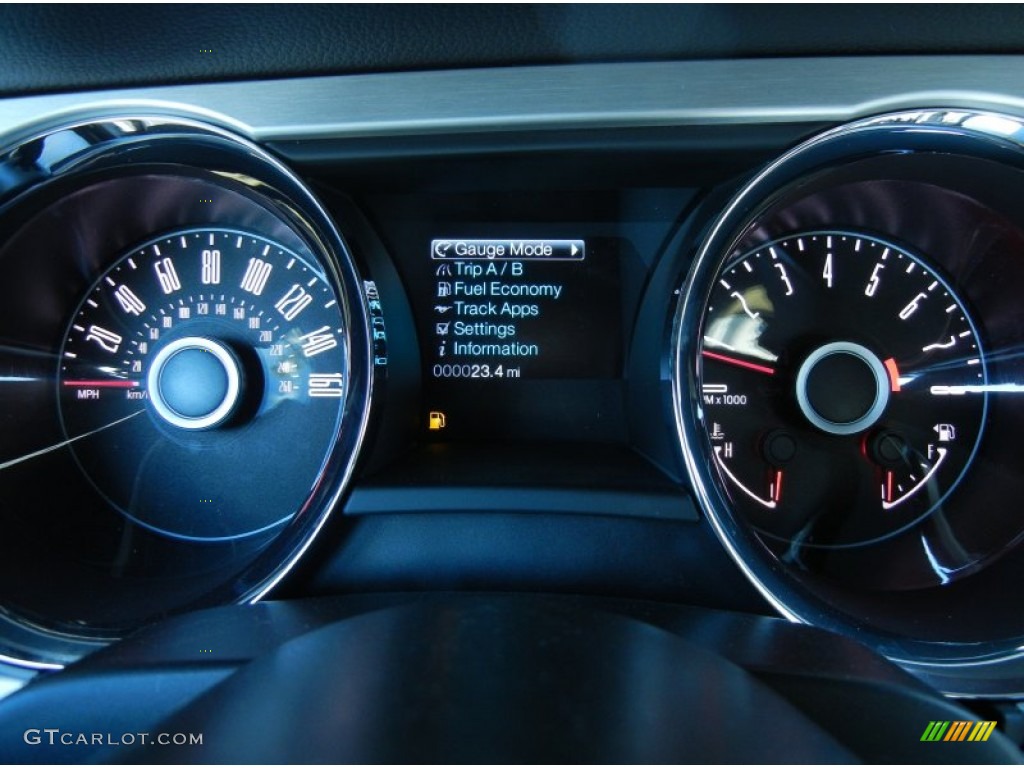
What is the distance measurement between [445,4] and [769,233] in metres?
0.92

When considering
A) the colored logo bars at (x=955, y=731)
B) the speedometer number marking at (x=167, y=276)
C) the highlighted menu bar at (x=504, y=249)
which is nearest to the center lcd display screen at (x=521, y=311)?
the highlighted menu bar at (x=504, y=249)

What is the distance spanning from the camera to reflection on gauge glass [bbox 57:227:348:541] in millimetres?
2035

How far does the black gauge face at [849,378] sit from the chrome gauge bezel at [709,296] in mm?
207

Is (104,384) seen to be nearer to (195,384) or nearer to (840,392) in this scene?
(195,384)

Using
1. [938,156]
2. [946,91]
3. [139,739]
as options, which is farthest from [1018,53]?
[139,739]

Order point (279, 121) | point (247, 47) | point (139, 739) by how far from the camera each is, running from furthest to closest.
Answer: point (279, 121) → point (247, 47) → point (139, 739)

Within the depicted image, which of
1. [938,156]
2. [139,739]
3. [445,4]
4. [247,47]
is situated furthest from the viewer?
[938,156]

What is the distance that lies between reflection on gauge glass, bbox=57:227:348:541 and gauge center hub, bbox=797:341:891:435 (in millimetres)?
1024

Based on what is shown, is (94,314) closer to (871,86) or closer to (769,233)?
(769,233)

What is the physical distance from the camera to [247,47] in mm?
1562

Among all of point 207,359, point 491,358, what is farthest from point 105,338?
point 491,358

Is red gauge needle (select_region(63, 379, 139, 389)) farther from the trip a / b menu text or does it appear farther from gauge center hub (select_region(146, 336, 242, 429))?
the trip a / b menu text

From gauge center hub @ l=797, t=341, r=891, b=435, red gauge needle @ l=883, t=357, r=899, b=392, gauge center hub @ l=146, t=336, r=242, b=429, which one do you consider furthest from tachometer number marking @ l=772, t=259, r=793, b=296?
gauge center hub @ l=146, t=336, r=242, b=429

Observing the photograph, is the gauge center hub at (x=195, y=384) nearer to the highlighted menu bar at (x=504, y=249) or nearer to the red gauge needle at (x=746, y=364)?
the highlighted menu bar at (x=504, y=249)
